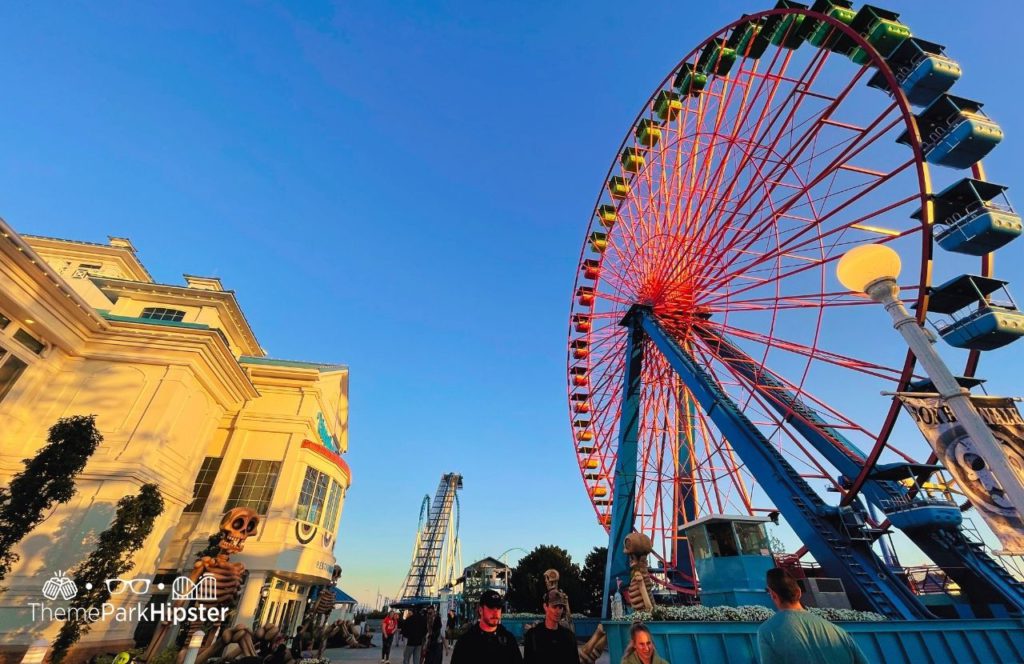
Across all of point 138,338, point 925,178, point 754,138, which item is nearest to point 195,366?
point 138,338

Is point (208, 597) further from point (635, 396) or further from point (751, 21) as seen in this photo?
point (751, 21)

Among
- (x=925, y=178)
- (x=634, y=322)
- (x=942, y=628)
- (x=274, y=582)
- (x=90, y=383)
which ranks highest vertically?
(x=634, y=322)

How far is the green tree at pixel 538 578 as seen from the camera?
138ft

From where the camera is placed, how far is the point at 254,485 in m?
17.0

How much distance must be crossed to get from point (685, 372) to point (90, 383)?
19.6 m

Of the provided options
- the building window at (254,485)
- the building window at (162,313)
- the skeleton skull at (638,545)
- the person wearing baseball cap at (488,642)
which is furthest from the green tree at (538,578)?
the person wearing baseball cap at (488,642)

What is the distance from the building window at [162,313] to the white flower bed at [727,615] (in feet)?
63.9

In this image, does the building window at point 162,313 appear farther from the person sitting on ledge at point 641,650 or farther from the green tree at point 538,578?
the green tree at point 538,578

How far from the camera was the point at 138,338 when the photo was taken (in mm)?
15062

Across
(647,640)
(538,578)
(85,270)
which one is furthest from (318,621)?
(538,578)

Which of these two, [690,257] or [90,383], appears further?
[690,257]


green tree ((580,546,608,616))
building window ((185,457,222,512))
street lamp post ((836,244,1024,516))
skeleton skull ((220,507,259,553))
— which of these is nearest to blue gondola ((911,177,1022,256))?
street lamp post ((836,244,1024,516))

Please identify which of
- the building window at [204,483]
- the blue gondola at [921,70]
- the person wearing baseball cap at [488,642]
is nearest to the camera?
the person wearing baseball cap at [488,642]

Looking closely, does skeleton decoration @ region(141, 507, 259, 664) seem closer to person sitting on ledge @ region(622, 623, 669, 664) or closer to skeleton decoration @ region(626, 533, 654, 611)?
skeleton decoration @ region(626, 533, 654, 611)
